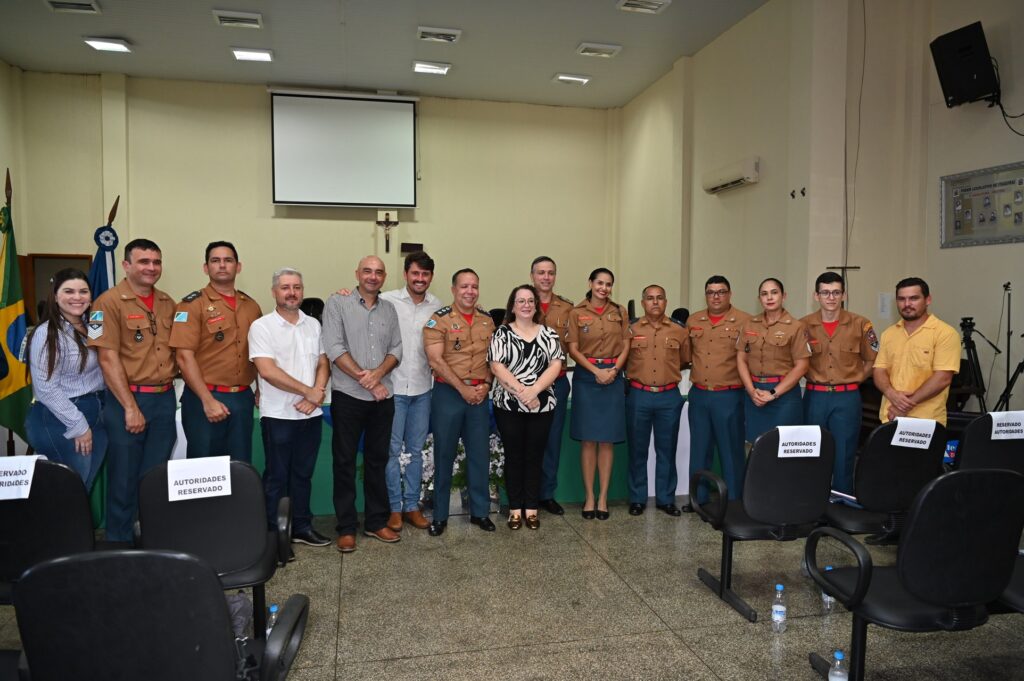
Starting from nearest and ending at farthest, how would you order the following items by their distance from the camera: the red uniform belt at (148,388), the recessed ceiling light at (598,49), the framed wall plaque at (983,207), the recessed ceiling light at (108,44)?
the red uniform belt at (148,388), the framed wall plaque at (983,207), the recessed ceiling light at (108,44), the recessed ceiling light at (598,49)

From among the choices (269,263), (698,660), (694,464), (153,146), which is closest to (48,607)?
(698,660)

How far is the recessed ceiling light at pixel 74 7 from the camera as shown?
21.0ft

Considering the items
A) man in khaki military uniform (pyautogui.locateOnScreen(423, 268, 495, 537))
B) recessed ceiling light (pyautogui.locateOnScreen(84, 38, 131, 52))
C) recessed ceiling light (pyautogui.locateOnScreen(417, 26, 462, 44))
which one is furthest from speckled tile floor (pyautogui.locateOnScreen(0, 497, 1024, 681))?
recessed ceiling light (pyautogui.locateOnScreen(84, 38, 131, 52))

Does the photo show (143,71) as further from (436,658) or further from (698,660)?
(698,660)

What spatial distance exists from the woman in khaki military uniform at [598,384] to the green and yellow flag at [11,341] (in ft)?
10.5

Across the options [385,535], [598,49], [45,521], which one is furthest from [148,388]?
[598,49]

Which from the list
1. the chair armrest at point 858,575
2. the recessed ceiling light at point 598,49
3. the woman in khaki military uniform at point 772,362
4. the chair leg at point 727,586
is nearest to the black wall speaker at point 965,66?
the woman in khaki military uniform at point 772,362

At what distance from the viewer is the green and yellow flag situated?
380 centimetres

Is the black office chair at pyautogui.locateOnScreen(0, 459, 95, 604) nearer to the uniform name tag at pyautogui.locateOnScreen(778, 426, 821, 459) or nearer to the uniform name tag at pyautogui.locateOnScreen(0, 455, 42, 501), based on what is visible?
the uniform name tag at pyautogui.locateOnScreen(0, 455, 42, 501)

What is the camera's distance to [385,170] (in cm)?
909

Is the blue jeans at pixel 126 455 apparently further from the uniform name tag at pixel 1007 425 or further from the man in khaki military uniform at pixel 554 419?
the uniform name tag at pixel 1007 425

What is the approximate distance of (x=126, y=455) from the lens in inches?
127

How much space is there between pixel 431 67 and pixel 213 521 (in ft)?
23.1

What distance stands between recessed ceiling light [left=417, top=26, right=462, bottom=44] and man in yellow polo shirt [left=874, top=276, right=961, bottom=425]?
5265 millimetres
